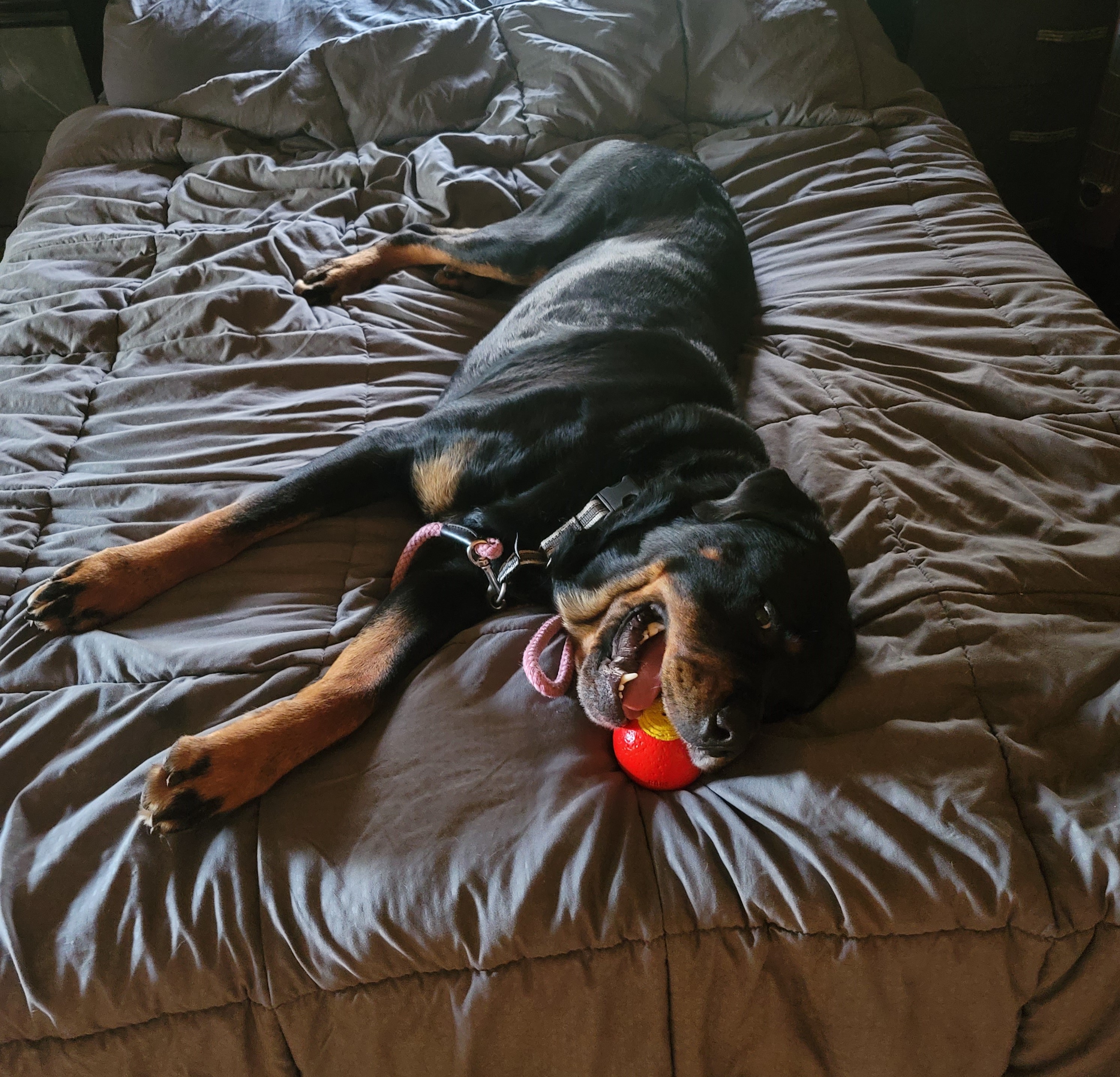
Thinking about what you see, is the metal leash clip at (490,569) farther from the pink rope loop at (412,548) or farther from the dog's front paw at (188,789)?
the dog's front paw at (188,789)

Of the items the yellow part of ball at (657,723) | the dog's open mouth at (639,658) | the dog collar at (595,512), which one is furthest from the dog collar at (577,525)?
the yellow part of ball at (657,723)

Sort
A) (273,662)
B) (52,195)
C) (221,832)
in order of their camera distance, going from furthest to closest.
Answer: (52,195), (273,662), (221,832)

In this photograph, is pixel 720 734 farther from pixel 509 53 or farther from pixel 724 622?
pixel 509 53

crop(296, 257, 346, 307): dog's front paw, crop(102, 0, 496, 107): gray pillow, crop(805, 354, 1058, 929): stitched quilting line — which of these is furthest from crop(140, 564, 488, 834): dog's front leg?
crop(102, 0, 496, 107): gray pillow

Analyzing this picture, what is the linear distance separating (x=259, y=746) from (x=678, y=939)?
0.61m

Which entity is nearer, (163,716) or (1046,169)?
(163,716)

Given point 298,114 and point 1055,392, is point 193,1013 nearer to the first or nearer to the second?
point 1055,392

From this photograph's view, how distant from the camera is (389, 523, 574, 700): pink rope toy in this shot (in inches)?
53.2

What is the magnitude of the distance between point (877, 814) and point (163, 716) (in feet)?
3.27

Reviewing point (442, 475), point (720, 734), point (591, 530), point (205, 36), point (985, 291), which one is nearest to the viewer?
point (720, 734)

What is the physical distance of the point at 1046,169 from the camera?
12.5 feet

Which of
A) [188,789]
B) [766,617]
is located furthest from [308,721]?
[766,617]

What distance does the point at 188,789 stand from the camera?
114 cm

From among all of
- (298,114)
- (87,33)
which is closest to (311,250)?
(298,114)
